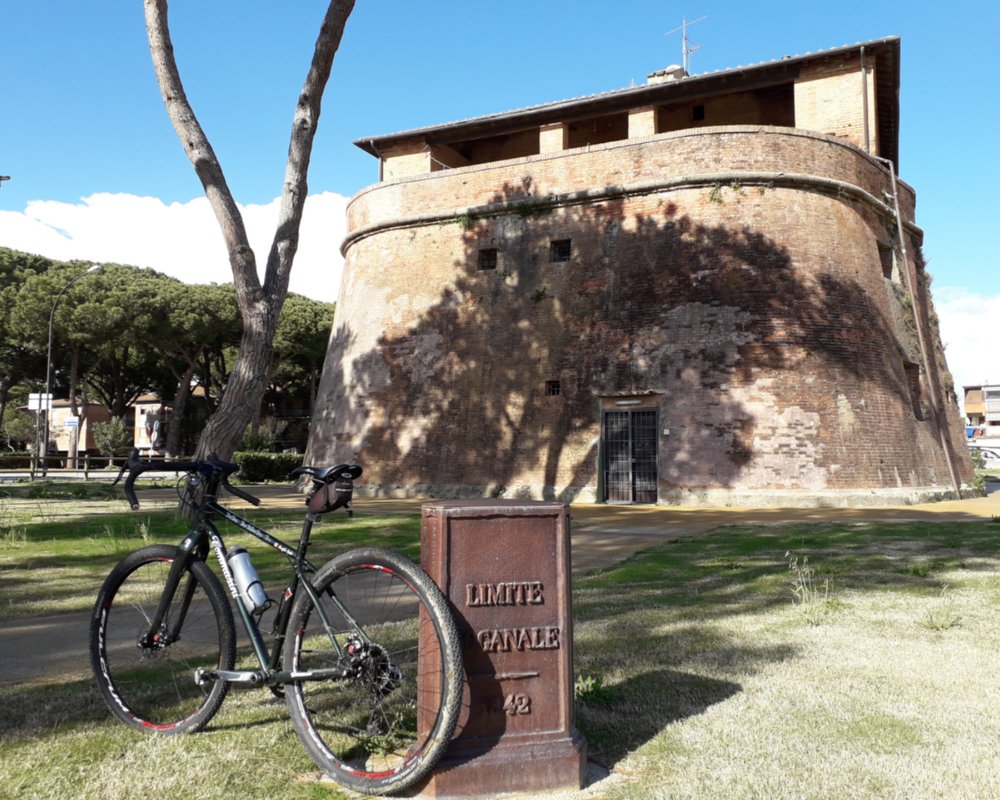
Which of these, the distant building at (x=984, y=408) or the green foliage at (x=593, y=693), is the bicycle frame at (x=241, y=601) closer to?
the green foliage at (x=593, y=693)

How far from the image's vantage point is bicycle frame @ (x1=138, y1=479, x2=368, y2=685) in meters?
2.91

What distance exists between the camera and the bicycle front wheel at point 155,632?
10.8 feet

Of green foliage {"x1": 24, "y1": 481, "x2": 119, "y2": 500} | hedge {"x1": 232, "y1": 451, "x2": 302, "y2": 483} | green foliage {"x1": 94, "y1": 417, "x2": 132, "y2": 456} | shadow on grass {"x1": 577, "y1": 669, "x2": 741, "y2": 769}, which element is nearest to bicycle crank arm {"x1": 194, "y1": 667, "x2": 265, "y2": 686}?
shadow on grass {"x1": 577, "y1": 669, "x2": 741, "y2": 769}

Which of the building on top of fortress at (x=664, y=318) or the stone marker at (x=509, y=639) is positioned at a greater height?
the building on top of fortress at (x=664, y=318)

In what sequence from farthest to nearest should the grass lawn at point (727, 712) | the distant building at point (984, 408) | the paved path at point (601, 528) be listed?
1. the distant building at point (984, 408)
2. the paved path at point (601, 528)
3. the grass lawn at point (727, 712)

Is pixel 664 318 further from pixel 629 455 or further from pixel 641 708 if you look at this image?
pixel 641 708

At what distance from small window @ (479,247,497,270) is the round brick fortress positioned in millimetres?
42

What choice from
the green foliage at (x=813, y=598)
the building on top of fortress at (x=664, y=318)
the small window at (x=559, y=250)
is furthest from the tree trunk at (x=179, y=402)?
the green foliage at (x=813, y=598)

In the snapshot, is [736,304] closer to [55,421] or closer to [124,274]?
[124,274]

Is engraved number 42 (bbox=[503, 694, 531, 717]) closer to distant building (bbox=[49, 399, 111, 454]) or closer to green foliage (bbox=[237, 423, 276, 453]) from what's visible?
green foliage (bbox=[237, 423, 276, 453])

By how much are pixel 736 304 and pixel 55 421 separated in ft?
205

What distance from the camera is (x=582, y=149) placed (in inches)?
755

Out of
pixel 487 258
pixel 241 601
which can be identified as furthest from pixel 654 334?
pixel 241 601

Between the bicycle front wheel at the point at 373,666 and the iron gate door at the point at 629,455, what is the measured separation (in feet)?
47.8
